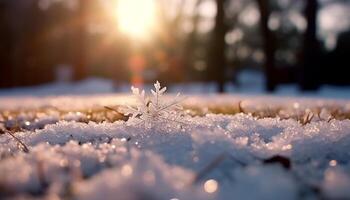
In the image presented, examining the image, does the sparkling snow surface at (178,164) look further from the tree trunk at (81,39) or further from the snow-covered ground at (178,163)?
the tree trunk at (81,39)

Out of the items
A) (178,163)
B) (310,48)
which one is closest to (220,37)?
(310,48)

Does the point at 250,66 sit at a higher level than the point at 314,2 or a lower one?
lower

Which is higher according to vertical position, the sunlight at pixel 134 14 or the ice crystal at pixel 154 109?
the sunlight at pixel 134 14

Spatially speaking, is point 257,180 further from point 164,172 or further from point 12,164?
point 12,164

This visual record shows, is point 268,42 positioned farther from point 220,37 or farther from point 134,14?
point 134,14

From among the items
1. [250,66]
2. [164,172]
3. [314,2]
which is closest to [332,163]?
[164,172]

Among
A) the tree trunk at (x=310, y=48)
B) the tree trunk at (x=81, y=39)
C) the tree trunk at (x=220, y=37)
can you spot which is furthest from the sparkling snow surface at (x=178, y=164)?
the tree trunk at (x=81, y=39)
